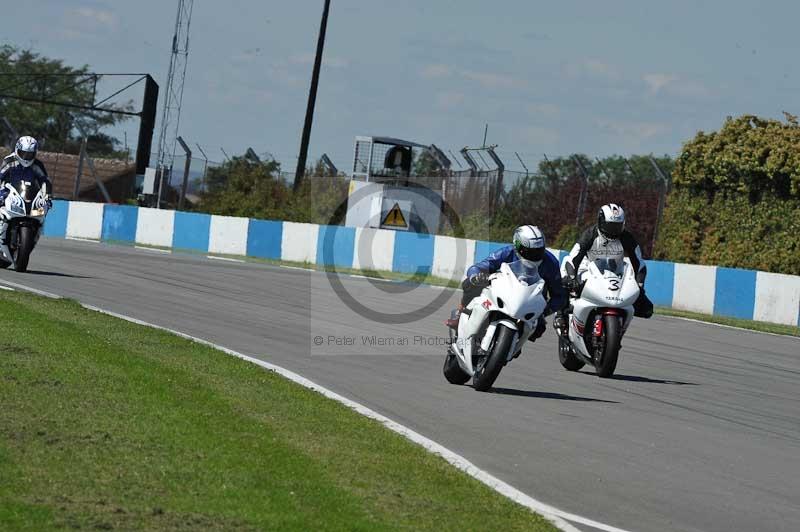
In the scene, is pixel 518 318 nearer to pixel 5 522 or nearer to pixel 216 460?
pixel 216 460

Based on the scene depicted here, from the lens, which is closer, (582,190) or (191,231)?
(582,190)

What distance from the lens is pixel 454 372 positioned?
12094 millimetres

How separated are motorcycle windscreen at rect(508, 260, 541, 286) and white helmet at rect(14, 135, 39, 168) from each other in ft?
32.1

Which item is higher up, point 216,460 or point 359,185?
point 359,185

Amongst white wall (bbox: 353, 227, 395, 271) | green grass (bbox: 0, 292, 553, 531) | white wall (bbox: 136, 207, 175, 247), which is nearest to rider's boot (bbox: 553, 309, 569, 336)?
green grass (bbox: 0, 292, 553, 531)

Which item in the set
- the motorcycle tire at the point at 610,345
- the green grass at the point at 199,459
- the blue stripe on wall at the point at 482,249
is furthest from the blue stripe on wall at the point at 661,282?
the green grass at the point at 199,459

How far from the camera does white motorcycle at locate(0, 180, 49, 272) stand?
747 inches

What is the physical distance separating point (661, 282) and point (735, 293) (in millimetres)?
1731

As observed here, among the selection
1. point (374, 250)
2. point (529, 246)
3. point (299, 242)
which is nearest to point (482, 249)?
point (374, 250)

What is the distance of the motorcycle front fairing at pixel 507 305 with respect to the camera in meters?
11.1

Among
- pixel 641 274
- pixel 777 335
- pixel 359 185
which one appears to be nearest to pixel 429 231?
pixel 359 185

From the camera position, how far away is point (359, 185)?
1510 inches

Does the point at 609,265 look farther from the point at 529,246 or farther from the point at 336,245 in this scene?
the point at 336,245

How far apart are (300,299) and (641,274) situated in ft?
25.2
